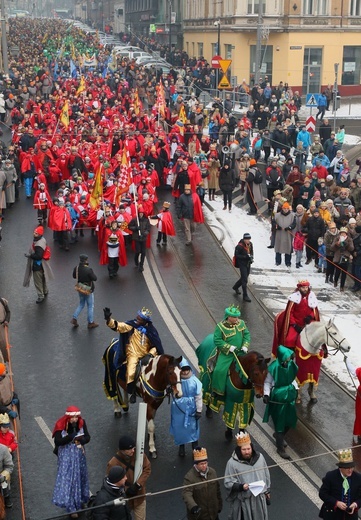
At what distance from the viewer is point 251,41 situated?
51.4 m

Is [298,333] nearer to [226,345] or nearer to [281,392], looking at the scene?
[226,345]

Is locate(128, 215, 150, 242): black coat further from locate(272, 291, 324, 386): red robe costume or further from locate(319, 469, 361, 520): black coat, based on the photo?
locate(319, 469, 361, 520): black coat

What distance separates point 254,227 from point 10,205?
7379 millimetres

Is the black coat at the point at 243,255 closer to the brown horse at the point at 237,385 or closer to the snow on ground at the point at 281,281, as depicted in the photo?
the snow on ground at the point at 281,281

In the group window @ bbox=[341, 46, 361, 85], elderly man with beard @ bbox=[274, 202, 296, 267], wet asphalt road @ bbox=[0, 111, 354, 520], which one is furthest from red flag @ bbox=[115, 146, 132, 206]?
window @ bbox=[341, 46, 361, 85]

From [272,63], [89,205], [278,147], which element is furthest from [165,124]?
[272,63]

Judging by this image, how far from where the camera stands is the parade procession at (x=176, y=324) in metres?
10.2

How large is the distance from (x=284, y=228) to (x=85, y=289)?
6.03 metres

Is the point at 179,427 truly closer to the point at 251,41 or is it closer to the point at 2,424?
the point at 2,424

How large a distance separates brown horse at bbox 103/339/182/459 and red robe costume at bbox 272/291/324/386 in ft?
8.03

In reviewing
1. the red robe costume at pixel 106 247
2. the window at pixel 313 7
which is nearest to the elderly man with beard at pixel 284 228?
the red robe costume at pixel 106 247

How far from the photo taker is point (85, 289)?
16016mm

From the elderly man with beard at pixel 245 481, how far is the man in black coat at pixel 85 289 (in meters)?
7.28

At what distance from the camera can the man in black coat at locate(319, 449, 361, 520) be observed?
9039mm
